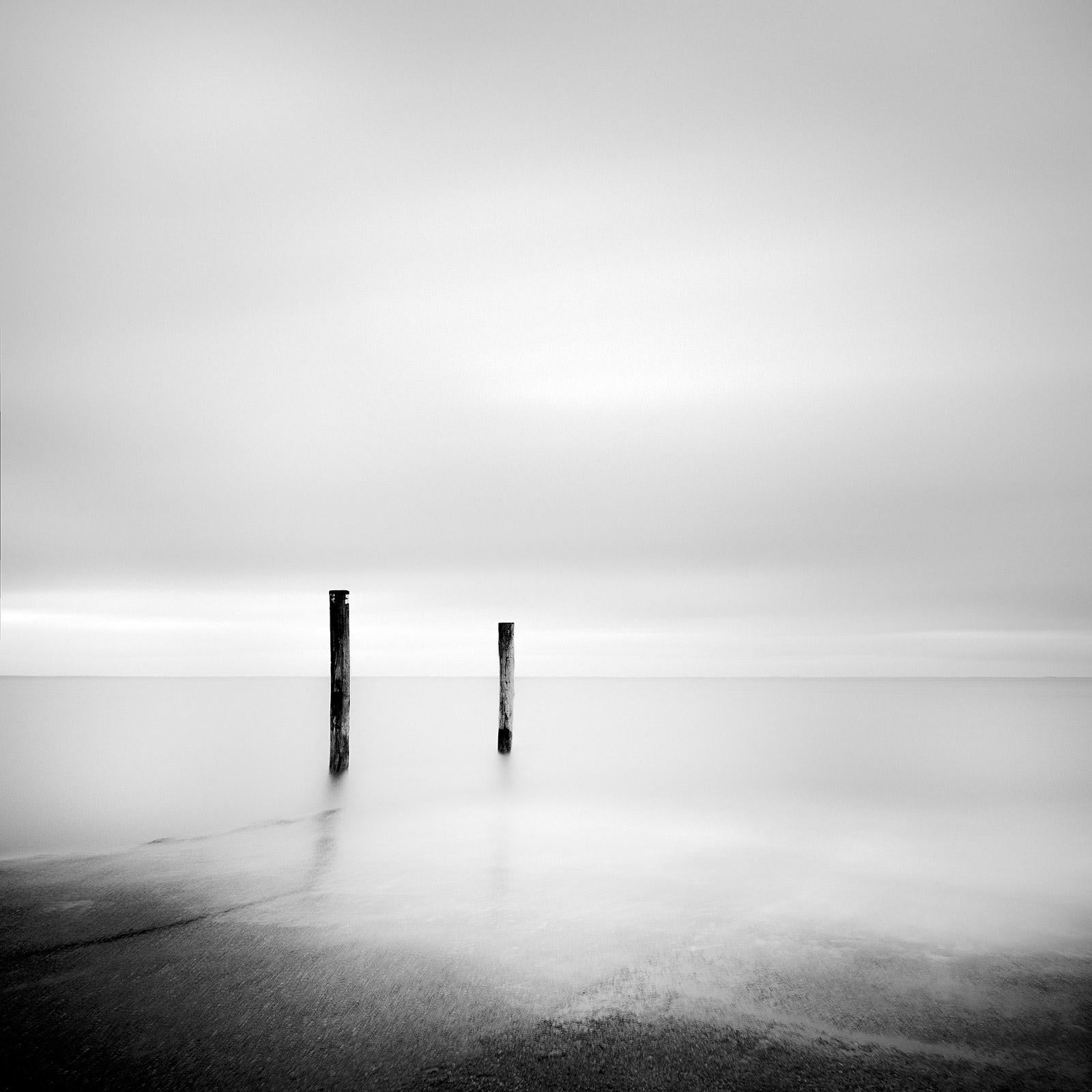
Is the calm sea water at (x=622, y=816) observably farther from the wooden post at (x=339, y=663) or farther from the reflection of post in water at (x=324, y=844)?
the wooden post at (x=339, y=663)

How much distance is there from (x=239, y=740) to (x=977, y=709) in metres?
57.8

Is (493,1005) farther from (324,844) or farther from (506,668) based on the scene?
(506,668)

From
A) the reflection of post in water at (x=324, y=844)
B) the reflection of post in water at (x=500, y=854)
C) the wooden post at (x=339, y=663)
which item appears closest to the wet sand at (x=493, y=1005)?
the reflection of post in water at (x=500, y=854)

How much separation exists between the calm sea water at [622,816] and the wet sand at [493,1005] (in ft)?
3.21

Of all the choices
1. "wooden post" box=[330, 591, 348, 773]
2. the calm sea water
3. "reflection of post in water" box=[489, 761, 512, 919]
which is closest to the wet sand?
the calm sea water

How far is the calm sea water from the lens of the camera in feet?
30.2

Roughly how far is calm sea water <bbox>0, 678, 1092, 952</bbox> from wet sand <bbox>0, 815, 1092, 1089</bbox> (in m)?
0.98

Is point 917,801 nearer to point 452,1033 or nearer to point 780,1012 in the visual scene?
point 780,1012

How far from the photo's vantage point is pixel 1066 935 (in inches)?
316

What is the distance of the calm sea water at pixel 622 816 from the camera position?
9.21 m

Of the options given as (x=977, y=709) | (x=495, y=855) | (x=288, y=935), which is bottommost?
(x=977, y=709)

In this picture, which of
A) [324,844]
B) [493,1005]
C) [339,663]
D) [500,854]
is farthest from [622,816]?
[493,1005]

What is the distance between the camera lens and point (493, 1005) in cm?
582

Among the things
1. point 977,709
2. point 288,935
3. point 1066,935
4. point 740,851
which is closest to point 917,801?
point 740,851
